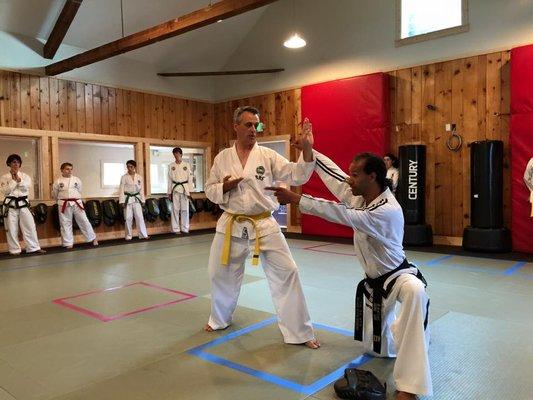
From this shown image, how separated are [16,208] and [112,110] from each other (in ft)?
8.83

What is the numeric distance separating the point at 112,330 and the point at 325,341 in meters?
1.53

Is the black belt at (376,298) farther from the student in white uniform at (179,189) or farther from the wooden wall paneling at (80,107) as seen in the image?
the wooden wall paneling at (80,107)

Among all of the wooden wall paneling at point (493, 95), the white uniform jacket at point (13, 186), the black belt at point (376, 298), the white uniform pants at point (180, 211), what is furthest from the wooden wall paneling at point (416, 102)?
the white uniform jacket at point (13, 186)

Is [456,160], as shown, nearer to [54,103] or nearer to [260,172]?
→ [260,172]

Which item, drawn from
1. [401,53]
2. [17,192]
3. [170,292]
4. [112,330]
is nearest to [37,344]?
[112,330]

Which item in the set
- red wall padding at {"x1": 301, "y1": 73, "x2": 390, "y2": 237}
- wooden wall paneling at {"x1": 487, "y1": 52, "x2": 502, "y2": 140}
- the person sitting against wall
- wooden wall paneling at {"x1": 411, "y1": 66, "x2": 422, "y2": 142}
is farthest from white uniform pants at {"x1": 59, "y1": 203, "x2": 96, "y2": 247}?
wooden wall paneling at {"x1": 487, "y1": 52, "x2": 502, "y2": 140}

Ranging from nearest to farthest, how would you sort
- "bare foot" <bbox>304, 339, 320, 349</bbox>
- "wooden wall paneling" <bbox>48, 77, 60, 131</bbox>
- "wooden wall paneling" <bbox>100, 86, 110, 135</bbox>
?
"bare foot" <bbox>304, 339, 320, 349</bbox> → "wooden wall paneling" <bbox>48, 77, 60, 131</bbox> → "wooden wall paneling" <bbox>100, 86, 110, 135</bbox>

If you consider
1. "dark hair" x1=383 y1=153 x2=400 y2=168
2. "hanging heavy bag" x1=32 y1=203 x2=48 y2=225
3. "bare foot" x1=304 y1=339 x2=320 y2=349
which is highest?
"dark hair" x1=383 y1=153 x2=400 y2=168

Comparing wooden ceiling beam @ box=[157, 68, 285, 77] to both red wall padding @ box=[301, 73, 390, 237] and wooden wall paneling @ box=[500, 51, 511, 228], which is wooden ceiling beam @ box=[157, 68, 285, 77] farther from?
wooden wall paneling @ box=[500, 51, 511, 228]

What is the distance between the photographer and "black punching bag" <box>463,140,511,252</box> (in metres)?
6.08

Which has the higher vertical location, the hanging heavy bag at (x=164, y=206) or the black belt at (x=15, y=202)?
the black belt at (x=15, y=202)

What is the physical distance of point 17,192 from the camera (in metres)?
6.81

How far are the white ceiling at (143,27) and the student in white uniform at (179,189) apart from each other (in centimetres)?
204

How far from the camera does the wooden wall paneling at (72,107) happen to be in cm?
797
